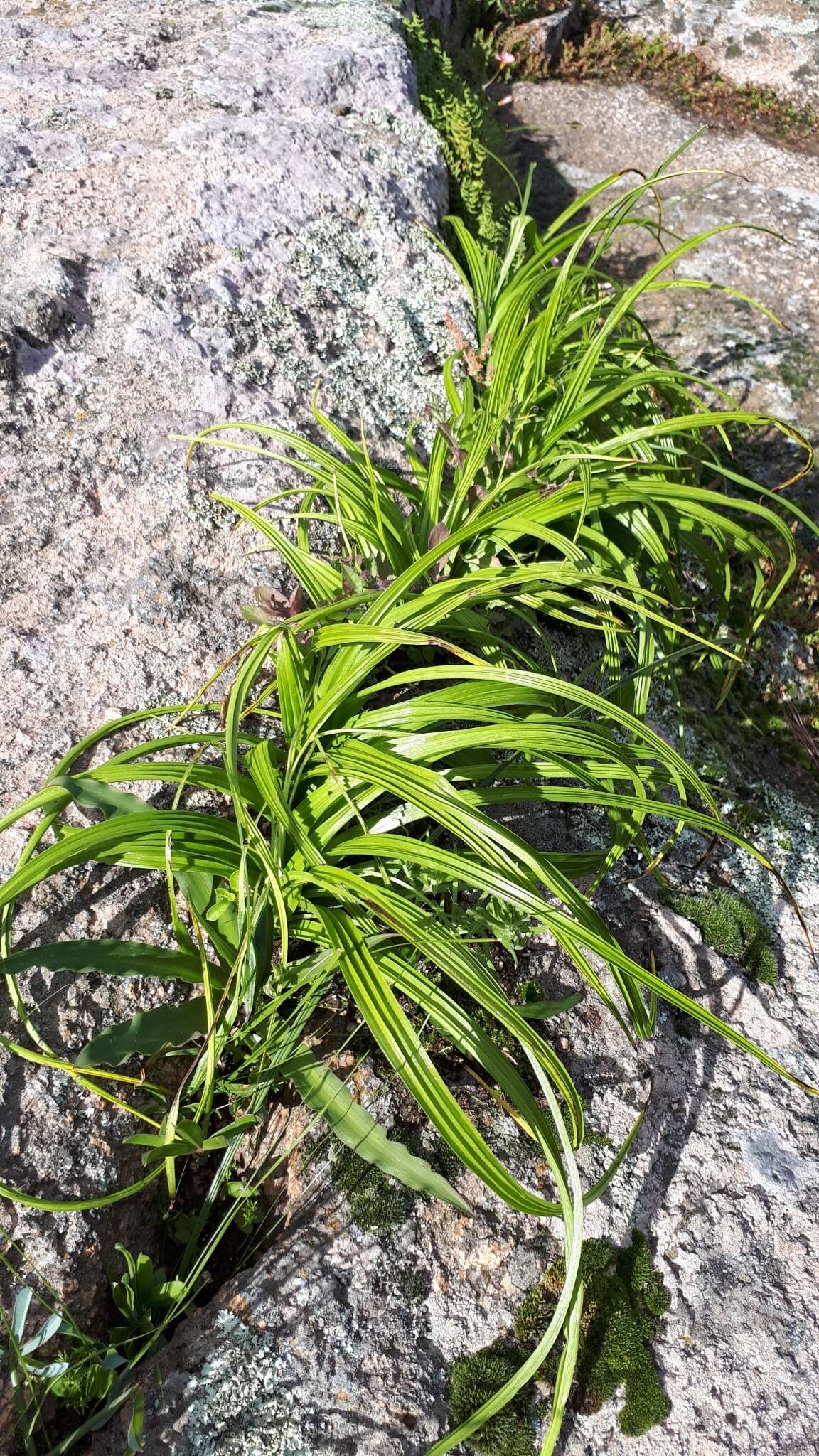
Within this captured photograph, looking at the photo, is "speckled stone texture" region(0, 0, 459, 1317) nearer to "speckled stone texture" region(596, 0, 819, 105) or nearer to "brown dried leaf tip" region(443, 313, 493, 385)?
"brown dried leaf tip" region(443, 313, 493, 385)

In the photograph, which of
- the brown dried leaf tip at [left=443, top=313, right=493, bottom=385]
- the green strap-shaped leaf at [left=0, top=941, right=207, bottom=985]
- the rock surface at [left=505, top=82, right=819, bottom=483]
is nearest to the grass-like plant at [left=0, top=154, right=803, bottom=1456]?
the green strap-shaped leaf at [left=0, top=941, right=207, bottom=985]

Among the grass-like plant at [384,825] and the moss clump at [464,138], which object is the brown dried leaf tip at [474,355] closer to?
the grass-like plant at [384,825]

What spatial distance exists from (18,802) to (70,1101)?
558 millimetres

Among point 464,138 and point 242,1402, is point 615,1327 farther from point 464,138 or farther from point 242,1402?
point 464,138

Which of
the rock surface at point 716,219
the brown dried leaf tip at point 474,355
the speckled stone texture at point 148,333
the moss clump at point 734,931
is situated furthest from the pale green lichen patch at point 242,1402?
the rock surface at point 716,219

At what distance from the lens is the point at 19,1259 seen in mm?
1334

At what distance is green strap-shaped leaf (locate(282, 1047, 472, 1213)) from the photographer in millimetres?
1509

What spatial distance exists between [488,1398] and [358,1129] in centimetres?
45

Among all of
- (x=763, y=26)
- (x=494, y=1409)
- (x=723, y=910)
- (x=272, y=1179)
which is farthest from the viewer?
(x=763, y=26)

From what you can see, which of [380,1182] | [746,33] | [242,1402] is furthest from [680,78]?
[242,1402]

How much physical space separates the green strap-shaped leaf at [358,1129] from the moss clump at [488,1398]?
0.74 ft

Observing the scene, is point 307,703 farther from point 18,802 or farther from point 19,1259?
point 19,1259

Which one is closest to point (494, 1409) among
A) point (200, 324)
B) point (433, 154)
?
point (200, 324)

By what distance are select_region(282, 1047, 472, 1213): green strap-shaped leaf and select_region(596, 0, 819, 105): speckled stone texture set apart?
608 centimetres
